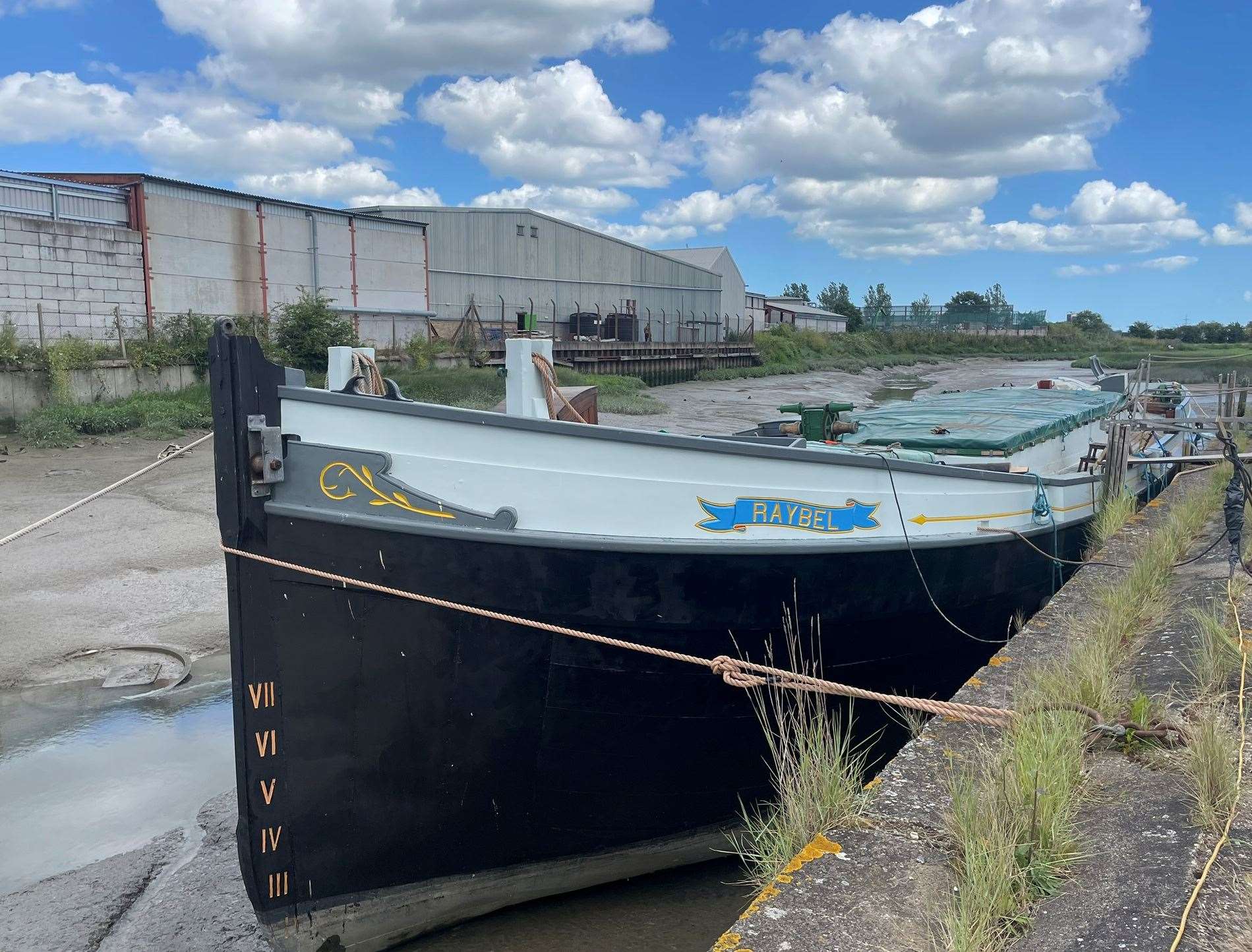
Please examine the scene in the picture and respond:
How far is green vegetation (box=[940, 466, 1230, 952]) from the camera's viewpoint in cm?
266

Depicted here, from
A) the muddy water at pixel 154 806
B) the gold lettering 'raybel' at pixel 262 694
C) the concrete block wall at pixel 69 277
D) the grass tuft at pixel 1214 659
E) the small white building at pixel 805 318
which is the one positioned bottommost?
the muddy water at pixel 154 806

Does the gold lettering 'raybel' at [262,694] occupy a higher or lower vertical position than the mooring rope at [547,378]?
lower

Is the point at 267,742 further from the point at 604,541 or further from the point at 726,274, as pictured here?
the point at 726,274

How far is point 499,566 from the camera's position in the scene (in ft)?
13.7

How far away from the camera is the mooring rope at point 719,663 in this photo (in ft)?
12.0

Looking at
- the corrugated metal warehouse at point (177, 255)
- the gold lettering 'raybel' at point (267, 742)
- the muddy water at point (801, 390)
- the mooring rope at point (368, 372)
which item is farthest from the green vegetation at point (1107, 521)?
the corrugated metal warehouse at point (177, 255)

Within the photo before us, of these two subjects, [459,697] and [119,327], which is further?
[119,327]

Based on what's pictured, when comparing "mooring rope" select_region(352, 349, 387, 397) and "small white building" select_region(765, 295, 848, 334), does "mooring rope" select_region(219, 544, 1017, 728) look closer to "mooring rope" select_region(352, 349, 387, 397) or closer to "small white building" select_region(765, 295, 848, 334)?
"mooring rope" select_region(352, 349, 387, 397)

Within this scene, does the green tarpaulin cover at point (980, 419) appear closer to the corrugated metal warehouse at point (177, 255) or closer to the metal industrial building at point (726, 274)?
the corrugated metal warehouse at point (177, 255)

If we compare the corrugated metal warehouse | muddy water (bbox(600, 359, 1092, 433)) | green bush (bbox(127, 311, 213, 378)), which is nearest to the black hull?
muddy water (bbox(600, 359, 1092, 433))

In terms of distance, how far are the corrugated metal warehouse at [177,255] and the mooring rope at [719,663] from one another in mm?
16550

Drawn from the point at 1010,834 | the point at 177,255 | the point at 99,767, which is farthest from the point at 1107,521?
the point at 177,255

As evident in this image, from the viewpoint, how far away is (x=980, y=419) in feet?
26.8

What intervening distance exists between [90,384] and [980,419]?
15403 mm
